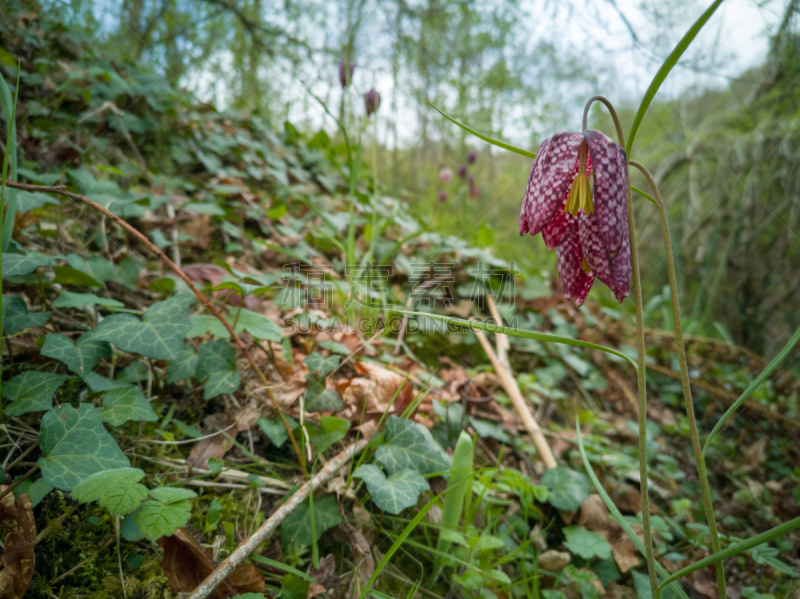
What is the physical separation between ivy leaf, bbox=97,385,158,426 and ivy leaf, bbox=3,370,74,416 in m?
0.08

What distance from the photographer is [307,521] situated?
2.51 ft

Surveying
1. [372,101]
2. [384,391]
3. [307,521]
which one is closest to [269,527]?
[307,521]

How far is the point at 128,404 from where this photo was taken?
77cm

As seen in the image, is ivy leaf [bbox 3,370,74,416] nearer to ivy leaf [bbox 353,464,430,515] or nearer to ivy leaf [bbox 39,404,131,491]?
ivy leaf [bbox 39,404,131,491]

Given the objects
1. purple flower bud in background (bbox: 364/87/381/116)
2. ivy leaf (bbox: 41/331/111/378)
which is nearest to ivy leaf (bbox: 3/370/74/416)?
ivy leaf (bbox: 41/331/111/378)

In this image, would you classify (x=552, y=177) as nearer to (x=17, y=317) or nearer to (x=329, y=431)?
(x=329, y=431)

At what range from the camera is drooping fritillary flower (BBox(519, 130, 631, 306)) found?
2.06 ft

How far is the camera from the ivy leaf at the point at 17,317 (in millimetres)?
787

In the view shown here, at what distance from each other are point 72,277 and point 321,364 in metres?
0.60

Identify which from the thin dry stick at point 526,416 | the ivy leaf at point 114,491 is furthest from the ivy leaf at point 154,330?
the thin dry stick at point 526,416

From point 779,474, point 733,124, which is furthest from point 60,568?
point 733,124

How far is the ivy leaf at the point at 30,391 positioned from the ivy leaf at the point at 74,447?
2.2 inches

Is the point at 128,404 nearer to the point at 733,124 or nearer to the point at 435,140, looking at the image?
the point at 733,124

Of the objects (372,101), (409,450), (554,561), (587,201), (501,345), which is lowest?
(554,561)
